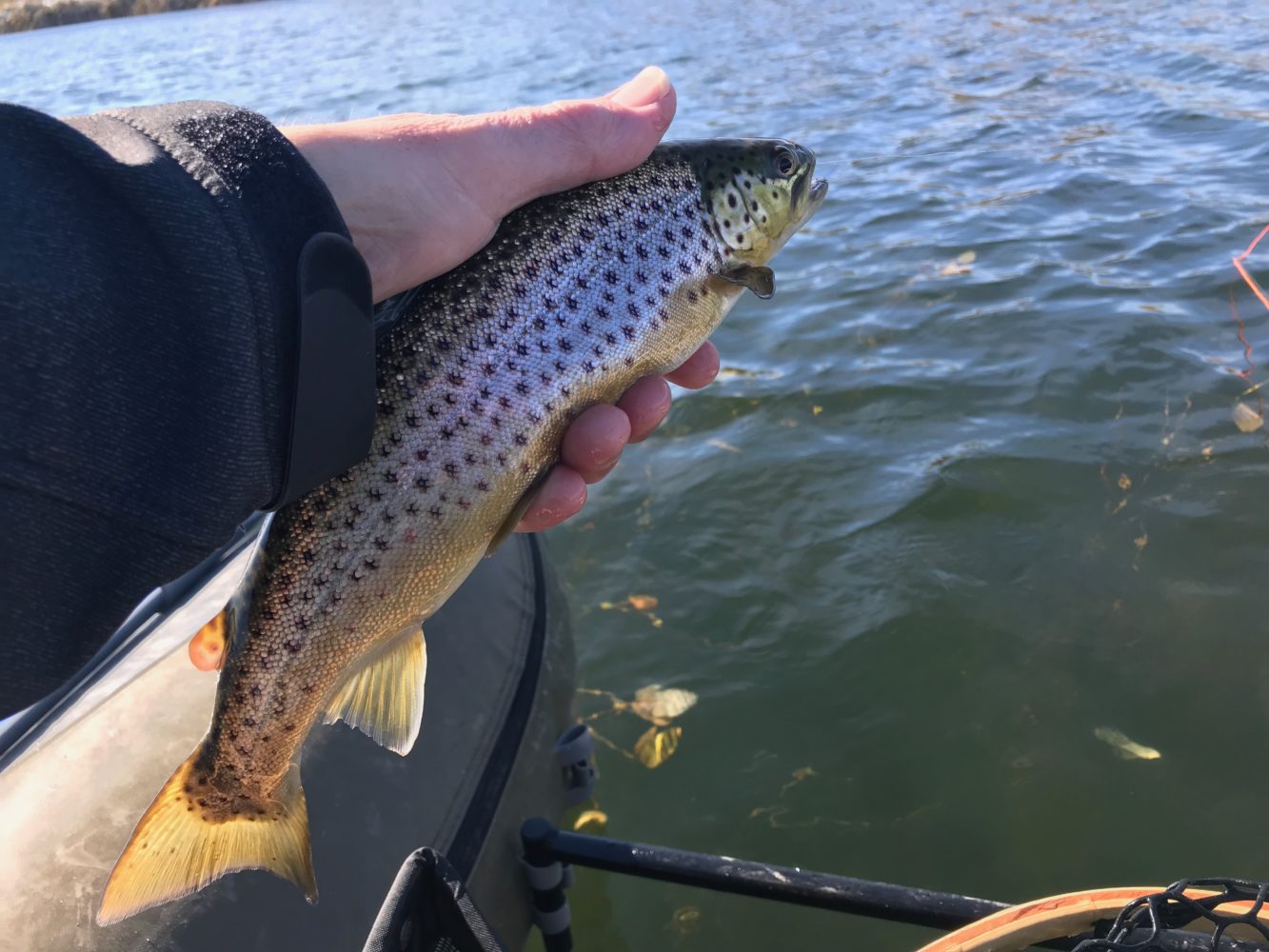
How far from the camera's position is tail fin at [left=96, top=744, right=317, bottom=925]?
7.04 ft

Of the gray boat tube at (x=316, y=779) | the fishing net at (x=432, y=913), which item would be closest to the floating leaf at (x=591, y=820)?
the gray boat tube at (x=316, y=779)

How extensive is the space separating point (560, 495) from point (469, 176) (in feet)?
3.32

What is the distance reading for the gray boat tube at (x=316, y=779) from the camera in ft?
7.63

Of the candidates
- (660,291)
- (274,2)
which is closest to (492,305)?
(660,291)

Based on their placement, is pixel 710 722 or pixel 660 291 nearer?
pixel 660 291

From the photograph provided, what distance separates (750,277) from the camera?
3.02 metres

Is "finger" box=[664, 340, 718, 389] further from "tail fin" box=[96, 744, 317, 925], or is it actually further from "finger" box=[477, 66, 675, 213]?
"tail fin" box=[96, 744, 317, 925]

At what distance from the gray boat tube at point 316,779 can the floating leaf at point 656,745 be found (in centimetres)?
87

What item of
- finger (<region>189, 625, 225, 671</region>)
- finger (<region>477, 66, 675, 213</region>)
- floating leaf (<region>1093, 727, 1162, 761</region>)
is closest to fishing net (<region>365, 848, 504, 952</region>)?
finger (<region>189, 625, 225, 671</region>)

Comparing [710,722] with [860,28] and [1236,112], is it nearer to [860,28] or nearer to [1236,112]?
[1236,112]

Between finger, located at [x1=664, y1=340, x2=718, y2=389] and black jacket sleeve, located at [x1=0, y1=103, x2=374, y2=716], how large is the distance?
5.70 ft

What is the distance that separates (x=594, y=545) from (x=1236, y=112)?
36.2 feet

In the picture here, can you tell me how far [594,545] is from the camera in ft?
20.2

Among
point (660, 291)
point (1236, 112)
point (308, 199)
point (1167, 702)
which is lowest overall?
point (1167, 702)
